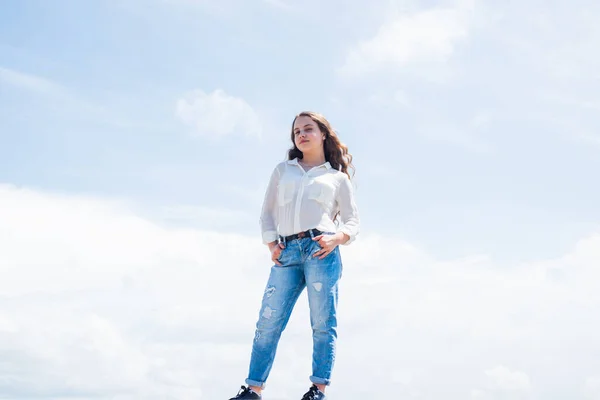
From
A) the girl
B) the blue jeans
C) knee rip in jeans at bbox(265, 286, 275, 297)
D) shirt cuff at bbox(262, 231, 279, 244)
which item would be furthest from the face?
knee rip in jeans at bbox(265, 286, 275, 297)

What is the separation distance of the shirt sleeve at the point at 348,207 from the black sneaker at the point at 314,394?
58.0 inches

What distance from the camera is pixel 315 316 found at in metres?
6.37

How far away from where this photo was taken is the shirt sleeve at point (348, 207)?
6.74 meters

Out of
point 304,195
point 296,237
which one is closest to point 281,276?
point 296,237

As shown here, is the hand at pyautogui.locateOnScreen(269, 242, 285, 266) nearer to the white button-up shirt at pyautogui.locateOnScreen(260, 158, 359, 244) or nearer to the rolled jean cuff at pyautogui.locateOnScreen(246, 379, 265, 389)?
the white button-up shirt at pyautogui.locateOnScreen(260, 158, 359, 244)

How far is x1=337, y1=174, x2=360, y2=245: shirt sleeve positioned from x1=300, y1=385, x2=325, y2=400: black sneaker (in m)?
1.47

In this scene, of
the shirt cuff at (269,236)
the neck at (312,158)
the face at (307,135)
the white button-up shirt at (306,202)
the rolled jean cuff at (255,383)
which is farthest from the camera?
the neck at (312,158)

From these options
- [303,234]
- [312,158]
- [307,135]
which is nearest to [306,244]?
[303,234]

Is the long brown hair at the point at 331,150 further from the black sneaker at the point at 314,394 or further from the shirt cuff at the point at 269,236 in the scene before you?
the black sneaker at the point at 314,394

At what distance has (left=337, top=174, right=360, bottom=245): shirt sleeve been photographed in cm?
674

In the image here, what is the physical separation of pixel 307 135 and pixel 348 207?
0.85 meters

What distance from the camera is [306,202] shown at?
659cm

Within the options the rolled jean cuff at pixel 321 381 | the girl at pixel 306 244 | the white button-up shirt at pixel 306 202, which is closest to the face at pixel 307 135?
the girl at pixel 306 244

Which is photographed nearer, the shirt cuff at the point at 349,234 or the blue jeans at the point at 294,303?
the blue jeans at the point at 294,303
